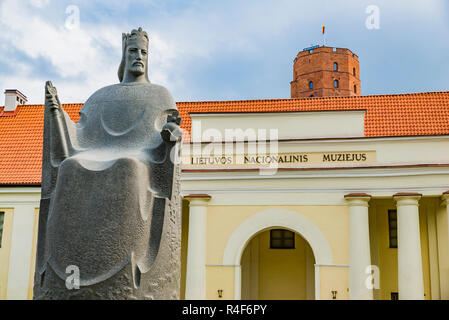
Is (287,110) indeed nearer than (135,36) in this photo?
No

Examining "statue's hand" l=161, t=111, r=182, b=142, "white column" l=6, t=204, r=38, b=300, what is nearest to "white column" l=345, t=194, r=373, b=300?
"white column" l=6, t=204, r=38, b=300

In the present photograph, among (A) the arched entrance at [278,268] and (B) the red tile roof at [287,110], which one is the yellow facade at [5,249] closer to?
(B) the red tile roof at [287,110]

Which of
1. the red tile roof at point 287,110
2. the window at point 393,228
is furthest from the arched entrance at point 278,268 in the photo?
the red tile roof at point 287,110

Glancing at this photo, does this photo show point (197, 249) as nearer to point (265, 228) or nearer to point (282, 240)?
point (265, 228)

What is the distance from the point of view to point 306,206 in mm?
19266

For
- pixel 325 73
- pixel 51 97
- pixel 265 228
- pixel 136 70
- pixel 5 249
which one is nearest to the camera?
pixel 51 97

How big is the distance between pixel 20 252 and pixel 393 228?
14.0 metres

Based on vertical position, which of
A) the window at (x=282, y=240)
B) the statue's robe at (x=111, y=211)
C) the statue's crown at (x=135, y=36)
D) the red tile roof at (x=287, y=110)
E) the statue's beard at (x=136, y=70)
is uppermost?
the red tile roof at (x=287, y=110)

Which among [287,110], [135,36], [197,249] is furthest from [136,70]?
[287,110]

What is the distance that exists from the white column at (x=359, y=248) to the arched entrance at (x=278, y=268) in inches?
147

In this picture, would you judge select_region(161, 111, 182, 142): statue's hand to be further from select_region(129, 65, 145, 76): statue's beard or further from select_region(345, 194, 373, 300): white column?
select_region(345, 194, 373, 300): white column

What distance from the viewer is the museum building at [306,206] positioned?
18578 mm
